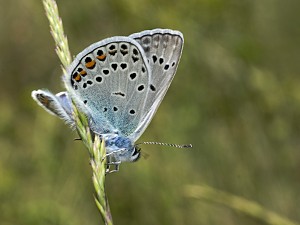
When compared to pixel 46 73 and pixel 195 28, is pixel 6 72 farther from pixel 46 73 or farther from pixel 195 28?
pixel 195 28

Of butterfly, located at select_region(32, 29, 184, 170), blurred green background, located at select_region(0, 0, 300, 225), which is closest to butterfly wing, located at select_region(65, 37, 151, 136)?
butterfly, located at select_region(32, 29, 184, 170)

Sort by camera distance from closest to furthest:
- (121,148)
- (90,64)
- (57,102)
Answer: (57,102) < (90,64) < (121,148)

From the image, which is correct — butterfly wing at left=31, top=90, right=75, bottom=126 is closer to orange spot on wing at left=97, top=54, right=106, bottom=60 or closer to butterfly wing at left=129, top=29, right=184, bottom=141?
orange spot on wing at left=97, top=54, right=106, bottom=60

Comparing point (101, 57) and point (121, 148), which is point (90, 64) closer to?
point (101, 57)

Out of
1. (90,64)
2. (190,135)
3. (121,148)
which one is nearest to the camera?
(90,64)

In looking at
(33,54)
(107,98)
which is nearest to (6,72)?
(33,54)

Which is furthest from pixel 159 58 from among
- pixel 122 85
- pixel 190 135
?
pixel 190 135

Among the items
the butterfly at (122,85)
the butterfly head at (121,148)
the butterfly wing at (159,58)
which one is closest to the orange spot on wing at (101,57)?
the butterfly at (122,85)
